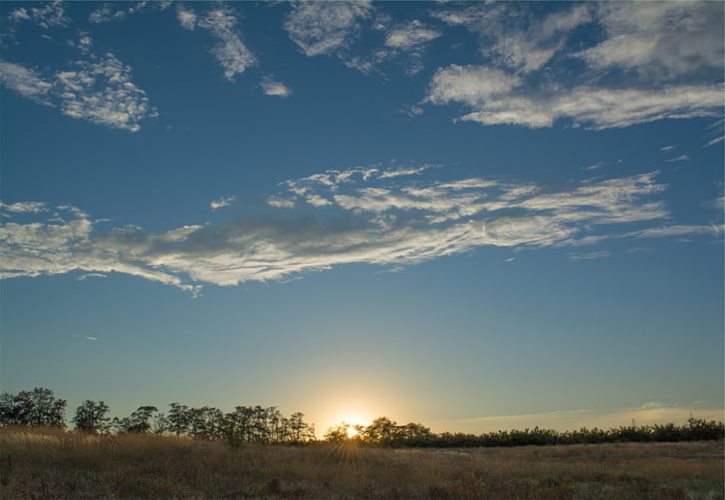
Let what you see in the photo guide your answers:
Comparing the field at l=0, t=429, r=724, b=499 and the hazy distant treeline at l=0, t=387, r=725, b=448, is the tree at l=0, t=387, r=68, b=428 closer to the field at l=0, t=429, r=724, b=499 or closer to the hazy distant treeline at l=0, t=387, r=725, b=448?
the hazy distant treeline at l=0, t=387, r=725, b=448

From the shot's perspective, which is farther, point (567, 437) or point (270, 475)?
point (567, 437)

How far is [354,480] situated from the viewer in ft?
72.5

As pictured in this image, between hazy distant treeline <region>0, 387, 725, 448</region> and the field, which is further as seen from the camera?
hazy distant treeline <region>0, 387, 725, 448</region>

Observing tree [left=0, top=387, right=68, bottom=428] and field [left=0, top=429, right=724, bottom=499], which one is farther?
tree [left=0, top=387, right=68, bottom=428]

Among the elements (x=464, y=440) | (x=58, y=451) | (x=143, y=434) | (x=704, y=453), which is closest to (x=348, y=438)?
(x=143, y=434)

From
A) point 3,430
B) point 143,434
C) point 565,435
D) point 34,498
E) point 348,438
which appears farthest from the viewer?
point 565,435

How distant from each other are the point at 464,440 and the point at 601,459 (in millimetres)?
41092

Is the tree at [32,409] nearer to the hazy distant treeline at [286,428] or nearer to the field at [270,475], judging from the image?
the hazy distant treeline at [286,428]

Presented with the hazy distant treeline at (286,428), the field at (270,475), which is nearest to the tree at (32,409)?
the hazy distant treeline at (286,428)

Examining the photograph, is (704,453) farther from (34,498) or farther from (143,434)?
(34,498)

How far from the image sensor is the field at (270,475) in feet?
59.3

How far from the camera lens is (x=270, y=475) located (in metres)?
22.1

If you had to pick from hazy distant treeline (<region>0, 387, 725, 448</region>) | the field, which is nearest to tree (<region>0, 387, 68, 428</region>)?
hazy distant treeline (<region>0, 387, 725, 448</region>)

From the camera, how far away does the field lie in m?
18.1
